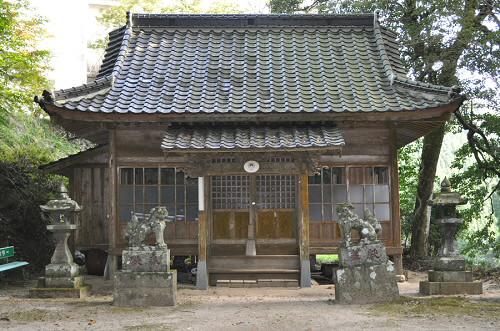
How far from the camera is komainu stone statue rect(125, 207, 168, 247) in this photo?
30.2 feet

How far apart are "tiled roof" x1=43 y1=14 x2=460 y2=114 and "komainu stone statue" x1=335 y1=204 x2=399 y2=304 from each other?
3009 mm

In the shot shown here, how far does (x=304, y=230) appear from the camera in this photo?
11.1 m

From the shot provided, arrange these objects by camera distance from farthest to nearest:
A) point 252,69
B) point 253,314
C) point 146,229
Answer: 1. point 252,69
2. point 146,229
3. point 253,314

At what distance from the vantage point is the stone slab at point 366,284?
352 inches

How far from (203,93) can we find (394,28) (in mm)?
7643

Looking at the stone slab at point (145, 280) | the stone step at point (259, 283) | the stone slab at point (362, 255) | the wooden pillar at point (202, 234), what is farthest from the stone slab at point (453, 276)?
the stone slab at point (145, 280)

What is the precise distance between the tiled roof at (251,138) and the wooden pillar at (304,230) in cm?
95

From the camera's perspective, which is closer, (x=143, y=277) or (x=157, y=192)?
(x=143, y=277)

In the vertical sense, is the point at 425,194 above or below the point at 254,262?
above

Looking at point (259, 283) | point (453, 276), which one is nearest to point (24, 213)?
point (259, 283)

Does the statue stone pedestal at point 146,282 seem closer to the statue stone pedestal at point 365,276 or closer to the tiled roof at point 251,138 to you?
the tiled roof at point 251,138

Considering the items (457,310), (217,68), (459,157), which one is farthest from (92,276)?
(459,157)

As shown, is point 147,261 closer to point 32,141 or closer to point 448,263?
point 448,263

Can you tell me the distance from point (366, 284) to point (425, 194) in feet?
26.6
